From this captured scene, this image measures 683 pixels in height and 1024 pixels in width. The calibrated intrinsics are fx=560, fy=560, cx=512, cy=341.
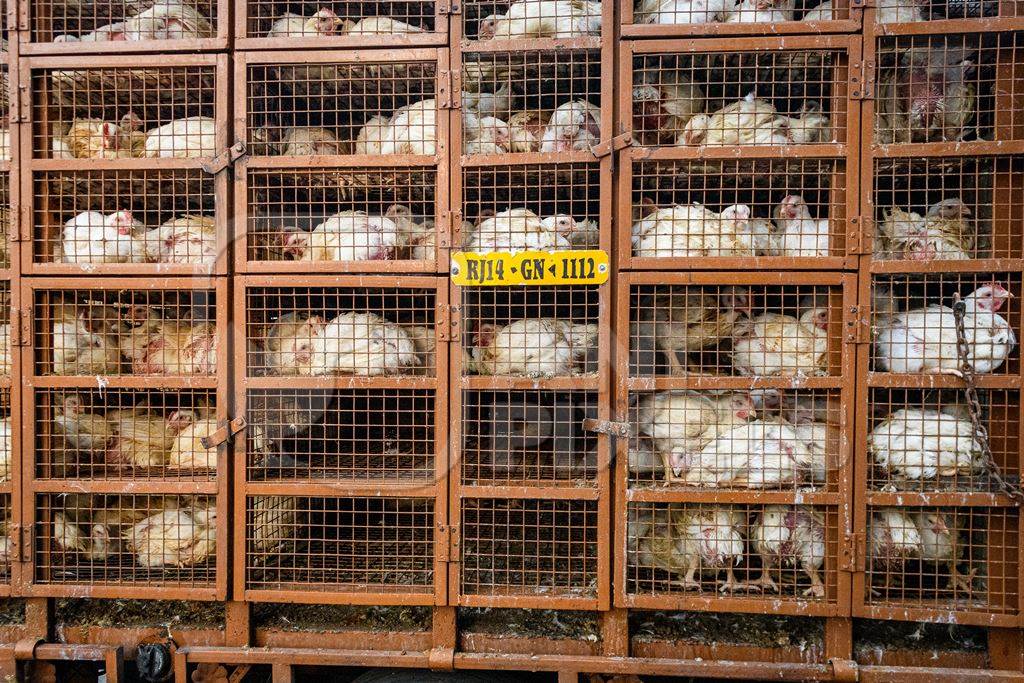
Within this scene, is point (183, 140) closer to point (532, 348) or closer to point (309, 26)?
point (309, 26)

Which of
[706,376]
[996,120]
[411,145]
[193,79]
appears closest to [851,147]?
[996,120]

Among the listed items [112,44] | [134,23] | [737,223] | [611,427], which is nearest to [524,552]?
[611,427]

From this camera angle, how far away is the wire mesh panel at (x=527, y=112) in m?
2.48

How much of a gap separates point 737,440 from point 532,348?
0.99 metres

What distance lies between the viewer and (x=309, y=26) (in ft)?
8.53

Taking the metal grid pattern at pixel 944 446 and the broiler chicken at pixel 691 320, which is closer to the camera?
the metal grid pattern at pixel 944 446

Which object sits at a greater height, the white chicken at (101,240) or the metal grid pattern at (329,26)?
the metal grid pattern at (329,26)

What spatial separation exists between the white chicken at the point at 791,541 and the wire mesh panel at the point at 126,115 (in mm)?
2941

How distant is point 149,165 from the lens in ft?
8.24

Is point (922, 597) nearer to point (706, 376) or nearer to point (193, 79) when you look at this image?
point (706, 376)

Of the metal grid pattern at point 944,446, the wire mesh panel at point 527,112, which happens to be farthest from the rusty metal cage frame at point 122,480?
the metal grid pattern at point 944,446

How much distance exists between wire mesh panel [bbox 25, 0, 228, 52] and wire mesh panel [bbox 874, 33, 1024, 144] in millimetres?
2969

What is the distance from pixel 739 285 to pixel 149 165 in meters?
2.66

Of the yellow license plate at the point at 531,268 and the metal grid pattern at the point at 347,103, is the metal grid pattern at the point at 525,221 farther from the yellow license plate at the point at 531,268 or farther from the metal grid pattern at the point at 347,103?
the metal grid pattern at the point at 347,103
